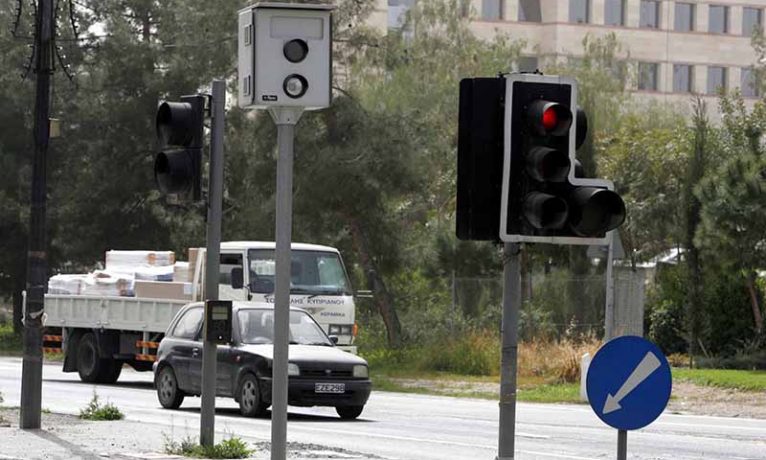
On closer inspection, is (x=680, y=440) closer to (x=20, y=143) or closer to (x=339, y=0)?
(x=339, y=0)

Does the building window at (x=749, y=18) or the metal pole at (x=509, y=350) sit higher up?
the building window at (x=749, y=18)

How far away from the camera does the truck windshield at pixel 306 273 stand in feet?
96.3

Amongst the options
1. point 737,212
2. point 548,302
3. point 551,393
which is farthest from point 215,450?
point 548,302

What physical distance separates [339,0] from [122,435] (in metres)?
24.3

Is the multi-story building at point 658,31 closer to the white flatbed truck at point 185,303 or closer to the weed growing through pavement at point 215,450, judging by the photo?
the white flatbed truck at point 185,303

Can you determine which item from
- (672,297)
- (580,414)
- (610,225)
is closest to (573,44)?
(672,297)

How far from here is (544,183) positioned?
29.1 feet

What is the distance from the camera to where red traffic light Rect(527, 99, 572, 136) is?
8891 millimetres

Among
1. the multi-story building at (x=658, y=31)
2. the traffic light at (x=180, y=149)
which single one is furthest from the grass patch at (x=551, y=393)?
the multi-story building at (x=658, y=31)

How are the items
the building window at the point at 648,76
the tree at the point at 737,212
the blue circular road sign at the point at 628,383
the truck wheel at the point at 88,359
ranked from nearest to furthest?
the blue circular road sign at the point at 628,383
the tree at the point at 737,212
the truck wheel at the point at 88,359
the building window at the point at 648,76

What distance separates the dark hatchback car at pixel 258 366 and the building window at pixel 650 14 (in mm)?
70715

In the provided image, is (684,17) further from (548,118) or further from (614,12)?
(548,118)

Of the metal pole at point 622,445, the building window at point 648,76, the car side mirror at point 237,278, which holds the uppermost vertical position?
the building window at point 648,76

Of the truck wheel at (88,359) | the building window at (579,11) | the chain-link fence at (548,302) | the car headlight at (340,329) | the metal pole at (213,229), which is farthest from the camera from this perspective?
the building window at (579,11)
